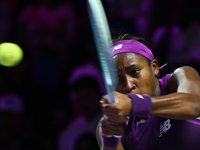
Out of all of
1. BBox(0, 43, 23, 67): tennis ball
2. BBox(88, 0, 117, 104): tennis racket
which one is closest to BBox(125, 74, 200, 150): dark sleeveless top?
BBox(88, 0, 117, 104): tennis racket

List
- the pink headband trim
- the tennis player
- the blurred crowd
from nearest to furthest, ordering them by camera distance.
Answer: the tennis player < the pink headband trim < the blurred crowd

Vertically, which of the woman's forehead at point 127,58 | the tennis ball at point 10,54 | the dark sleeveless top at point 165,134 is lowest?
the dark sleeveless top at point 165,134

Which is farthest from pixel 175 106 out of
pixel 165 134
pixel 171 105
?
pixel 165 134

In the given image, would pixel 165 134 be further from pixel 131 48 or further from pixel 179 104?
pixel 131 48

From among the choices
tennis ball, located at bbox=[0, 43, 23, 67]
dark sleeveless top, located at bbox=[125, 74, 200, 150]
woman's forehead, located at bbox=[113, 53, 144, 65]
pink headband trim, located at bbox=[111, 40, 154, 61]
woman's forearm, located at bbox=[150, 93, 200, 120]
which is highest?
tennis ball, located at bbox=[0, 43, 23, 67]

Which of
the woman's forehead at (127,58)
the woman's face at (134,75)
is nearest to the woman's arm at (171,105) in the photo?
the woman's face at (134,75)

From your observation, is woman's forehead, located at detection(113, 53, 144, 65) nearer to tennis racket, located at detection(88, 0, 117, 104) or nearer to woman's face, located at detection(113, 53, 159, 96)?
woman's face, located at detection(113, 53, 159, 96)

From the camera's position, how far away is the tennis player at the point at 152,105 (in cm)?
138

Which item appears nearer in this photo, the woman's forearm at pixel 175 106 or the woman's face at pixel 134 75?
the woman's forearm at pixel 175 106

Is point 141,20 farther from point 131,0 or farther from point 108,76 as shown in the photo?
point 108,76

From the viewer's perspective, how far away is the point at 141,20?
3.29m

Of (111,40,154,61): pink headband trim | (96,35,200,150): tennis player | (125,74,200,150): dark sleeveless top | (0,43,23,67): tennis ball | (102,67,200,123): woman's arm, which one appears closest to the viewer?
(102,67,200,123): woman's arm

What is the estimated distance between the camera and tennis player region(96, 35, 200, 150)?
4.51 ft

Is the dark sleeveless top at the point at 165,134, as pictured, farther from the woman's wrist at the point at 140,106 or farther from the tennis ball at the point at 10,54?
the tennis ball at the point at 10,54
